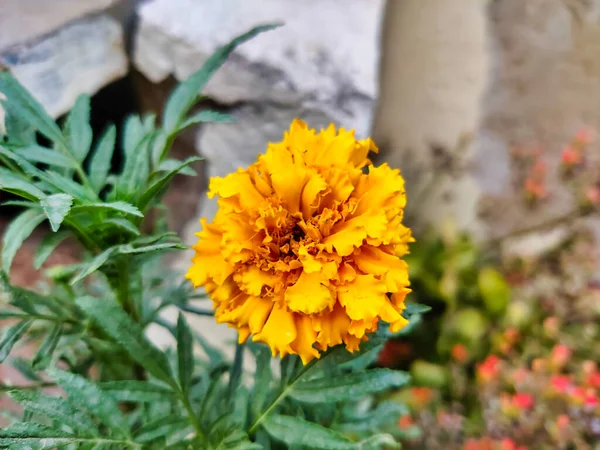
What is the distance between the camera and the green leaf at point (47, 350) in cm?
44

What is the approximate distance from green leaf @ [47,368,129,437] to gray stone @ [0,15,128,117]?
1.65 ft

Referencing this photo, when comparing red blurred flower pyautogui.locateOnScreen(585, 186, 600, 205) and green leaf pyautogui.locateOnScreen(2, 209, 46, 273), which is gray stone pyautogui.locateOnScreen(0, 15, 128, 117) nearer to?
green leaf pyautogui.locateOnScreen(2, 209, 46, 273)

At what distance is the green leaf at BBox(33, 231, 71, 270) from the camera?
0.38 metres

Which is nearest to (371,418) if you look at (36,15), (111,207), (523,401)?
(111,207)

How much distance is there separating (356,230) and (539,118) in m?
0.95

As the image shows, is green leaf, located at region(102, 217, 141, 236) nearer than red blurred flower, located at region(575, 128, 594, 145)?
Yes

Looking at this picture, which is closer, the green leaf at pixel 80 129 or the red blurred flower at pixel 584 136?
the green leaf at pixel 80 129

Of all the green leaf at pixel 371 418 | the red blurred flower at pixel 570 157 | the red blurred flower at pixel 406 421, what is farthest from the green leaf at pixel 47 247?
the red blurred flower at pixel 570 157

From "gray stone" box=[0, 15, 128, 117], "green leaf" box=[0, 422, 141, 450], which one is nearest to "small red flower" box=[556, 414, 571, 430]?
"green leaf" box=[0, 422, 141, 450]

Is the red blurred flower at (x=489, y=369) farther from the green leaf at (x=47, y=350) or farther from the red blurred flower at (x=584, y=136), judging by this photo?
the green leaf at (x=47, y=350)

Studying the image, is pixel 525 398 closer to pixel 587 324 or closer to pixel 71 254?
pixel 587 324

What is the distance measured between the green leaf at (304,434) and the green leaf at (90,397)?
121 mm

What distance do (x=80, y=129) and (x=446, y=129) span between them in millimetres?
923

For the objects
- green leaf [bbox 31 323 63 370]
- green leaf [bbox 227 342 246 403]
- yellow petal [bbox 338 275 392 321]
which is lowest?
green leaf [bbox 227 342 246 403]
